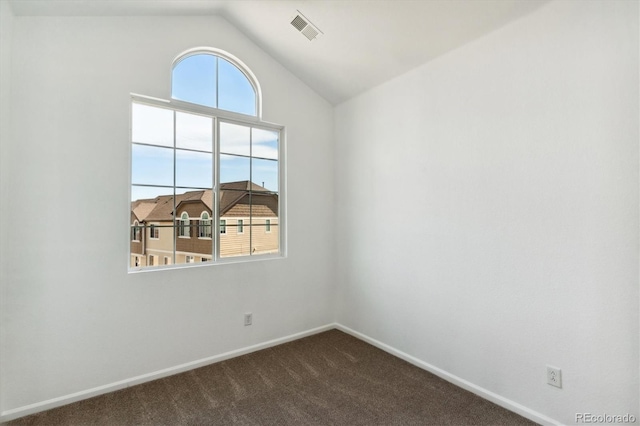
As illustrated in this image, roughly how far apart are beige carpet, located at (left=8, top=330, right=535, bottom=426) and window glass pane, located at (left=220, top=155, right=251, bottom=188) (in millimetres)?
1715

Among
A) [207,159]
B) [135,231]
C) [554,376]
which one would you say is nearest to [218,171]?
[207,159]

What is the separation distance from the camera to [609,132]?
1.71 m

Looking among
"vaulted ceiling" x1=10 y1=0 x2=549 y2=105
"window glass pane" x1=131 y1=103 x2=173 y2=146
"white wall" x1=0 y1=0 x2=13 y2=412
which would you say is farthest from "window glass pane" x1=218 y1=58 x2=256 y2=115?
"white wall" x1=0 y1=0 x2=13 y2=412

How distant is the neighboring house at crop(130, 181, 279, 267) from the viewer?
8.54 feet

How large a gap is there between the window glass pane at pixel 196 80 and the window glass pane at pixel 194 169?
0.48 meters

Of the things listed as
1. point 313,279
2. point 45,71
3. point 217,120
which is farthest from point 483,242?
point 45,71

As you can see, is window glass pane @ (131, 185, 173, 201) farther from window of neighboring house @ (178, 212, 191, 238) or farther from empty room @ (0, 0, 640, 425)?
window of neighboring house @ (178, 212, 191, 238)

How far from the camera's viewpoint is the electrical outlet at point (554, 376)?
1.87 m

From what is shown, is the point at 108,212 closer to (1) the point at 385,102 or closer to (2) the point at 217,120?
(2) the point at 217,120

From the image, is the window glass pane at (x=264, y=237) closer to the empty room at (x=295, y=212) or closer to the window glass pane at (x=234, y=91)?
the empty room at (x=295, y=212)

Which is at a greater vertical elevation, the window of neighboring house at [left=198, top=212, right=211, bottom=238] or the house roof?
the house roof

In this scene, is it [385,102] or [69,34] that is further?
[385,102]

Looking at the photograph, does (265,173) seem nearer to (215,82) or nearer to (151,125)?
(215,82)

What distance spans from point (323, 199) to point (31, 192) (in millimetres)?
2495
